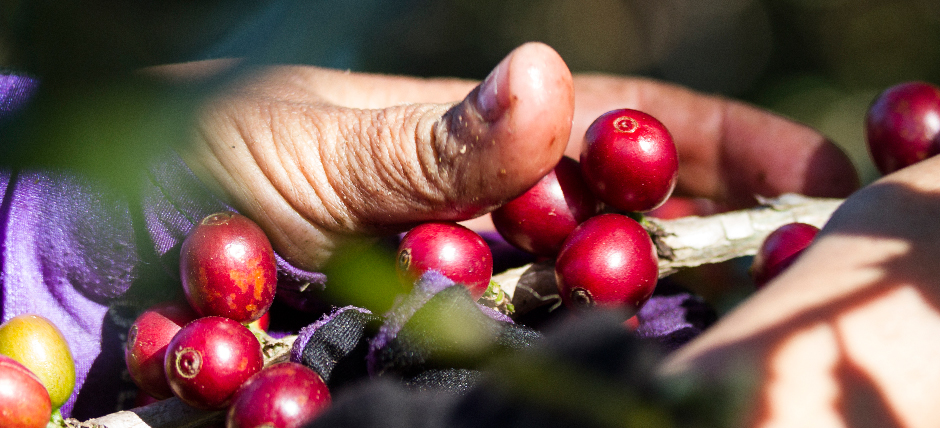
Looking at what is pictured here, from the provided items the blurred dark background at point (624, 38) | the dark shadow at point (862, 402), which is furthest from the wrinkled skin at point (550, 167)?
the blurred dark background at point (624, 38)

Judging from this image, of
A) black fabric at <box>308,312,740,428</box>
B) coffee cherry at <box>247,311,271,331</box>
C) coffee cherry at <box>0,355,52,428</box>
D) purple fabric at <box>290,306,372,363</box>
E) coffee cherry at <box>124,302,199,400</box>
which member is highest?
black fabric at <box>308,312,740,428</box>

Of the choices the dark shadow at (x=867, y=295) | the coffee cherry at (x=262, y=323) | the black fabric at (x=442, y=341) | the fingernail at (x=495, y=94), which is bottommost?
the coffee cherry at (x=262, y=323)

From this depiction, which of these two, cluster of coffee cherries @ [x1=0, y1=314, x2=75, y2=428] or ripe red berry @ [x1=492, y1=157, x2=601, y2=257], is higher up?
ripe red berry @ [x1=492, y1=157, x2=601, y2=257]

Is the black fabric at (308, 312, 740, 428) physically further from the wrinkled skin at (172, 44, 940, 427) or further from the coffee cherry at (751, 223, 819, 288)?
the coffee cherry at (751, 223, 819, 288)

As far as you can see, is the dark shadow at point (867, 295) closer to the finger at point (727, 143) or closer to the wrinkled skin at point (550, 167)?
the wrinkled skin at point (550, 167)

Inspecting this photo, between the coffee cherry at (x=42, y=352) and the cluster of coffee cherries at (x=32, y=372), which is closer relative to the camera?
the cluster of coffee cherries at (x=32, y=372)

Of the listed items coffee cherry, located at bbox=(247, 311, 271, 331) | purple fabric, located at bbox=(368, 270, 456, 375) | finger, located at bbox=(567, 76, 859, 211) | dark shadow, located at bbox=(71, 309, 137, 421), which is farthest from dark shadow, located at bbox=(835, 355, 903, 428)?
dark shadow, located at bbox=(71, 309, 137, 421)

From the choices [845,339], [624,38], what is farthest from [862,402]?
[624,38]

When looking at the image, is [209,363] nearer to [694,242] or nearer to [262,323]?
[262,323]
